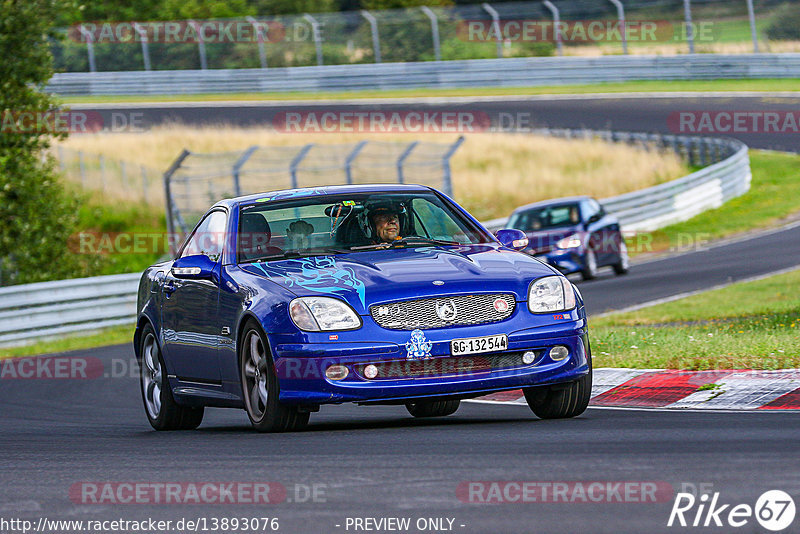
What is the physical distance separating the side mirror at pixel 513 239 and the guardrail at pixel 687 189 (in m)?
18.5

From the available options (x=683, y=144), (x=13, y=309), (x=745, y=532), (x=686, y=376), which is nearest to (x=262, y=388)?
(x=686, y=376)

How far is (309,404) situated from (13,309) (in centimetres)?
1486

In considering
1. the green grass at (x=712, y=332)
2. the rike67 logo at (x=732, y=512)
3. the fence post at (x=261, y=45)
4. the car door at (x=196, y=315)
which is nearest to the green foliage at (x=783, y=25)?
the fence post at (x=261, y=45)

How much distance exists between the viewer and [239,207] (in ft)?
31.9

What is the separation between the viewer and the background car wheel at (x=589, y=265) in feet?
82.3

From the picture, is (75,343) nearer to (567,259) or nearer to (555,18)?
(567,259)

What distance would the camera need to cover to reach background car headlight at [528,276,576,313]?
8508 mm

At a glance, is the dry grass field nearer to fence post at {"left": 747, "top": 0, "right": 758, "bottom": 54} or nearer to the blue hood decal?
fence post at {"left": 747, "top": 0, "right": 758, "bottom": 54}

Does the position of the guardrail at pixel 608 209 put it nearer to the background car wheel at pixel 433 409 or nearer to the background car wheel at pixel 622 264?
the background car wheel at pixel 622 264

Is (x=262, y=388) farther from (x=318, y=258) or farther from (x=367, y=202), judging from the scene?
(x=367, y=202)

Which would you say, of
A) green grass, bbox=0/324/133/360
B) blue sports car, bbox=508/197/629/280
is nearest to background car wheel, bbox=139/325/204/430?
green grass, bbox=0/324/133/360

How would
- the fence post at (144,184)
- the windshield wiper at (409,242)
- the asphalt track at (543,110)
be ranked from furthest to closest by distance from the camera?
1. the asphalt track at (543,110)
2. the fence post at (144,184)
3. the windshield wiper at (409,242)

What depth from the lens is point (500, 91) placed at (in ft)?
166

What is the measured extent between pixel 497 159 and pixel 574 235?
16443mm
